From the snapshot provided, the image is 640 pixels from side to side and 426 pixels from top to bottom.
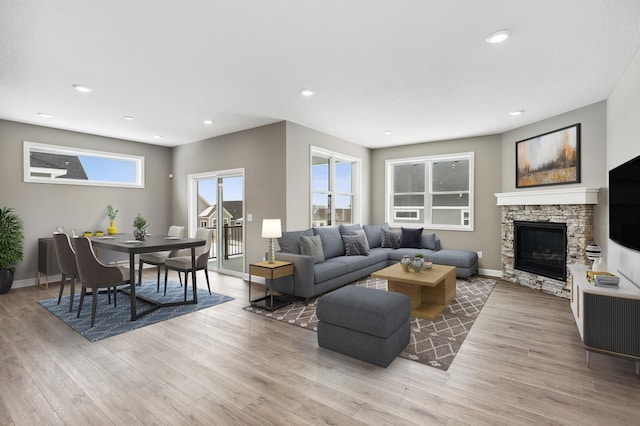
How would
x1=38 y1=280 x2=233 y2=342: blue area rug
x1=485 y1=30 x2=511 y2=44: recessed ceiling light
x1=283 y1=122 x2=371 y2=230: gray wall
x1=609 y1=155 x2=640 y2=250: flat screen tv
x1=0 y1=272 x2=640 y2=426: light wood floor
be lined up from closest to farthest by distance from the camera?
1. x1=0 y1=272 x2=640 y2=426: light wood floor
2. x1=485 y1=30 x2=511 y2=44: recessed ceiling light
3. x1=609 y1=155 x2=640 y2=250: flat screen tv
4. x1=38 y1=280 x2=233 y2=342: blue area rug
5. x1=283 y1=122 x2=371 y2=230: gray wall

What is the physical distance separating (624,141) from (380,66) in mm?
2752

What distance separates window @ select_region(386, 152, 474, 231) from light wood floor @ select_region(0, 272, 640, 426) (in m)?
3.36

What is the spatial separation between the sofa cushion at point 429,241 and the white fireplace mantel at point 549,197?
4.40ft

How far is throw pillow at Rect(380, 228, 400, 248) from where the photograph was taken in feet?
21.3

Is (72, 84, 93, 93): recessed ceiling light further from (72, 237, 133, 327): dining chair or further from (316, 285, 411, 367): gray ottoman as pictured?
(316, 285, 411, 367): gray ottoman

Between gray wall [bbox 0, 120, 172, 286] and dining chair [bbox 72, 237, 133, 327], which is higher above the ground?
gray wall [bbox 0, 120, 172, 286]

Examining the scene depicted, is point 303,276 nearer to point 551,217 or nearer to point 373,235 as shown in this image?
point 373,235

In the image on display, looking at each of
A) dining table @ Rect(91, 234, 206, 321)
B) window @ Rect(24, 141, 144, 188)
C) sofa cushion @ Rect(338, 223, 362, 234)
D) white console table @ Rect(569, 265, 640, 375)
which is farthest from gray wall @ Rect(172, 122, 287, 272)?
white console table @ Rect(569, 265, 640, 375)

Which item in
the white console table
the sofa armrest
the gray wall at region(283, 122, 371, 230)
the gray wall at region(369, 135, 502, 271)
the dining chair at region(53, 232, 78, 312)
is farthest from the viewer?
the gray wall at region(369, 135, 502, 271)

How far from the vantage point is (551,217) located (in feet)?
15.9

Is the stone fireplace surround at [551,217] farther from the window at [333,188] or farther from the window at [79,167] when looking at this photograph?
the window at [79,167]

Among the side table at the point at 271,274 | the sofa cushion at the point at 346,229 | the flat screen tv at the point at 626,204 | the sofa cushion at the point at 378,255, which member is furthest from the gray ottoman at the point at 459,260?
the side table at the point at 271,274

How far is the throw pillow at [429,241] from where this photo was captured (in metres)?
6.31

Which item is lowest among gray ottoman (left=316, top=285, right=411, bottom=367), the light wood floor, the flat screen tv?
the light wood floor
